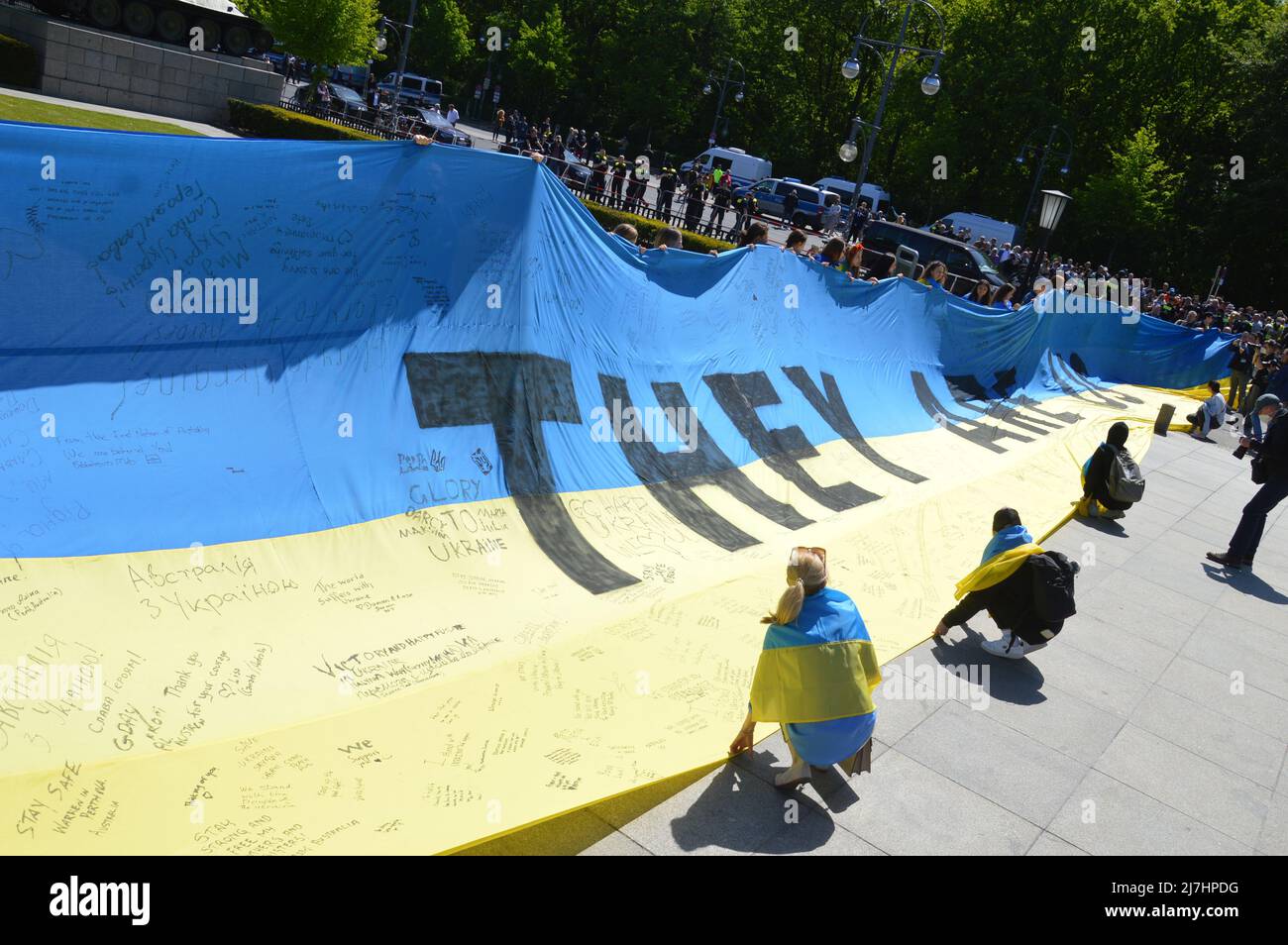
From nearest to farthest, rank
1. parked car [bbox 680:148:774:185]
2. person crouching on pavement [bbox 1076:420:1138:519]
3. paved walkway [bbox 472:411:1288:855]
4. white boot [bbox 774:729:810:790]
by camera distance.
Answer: paved walkway [bbox 472:411:1288:855] < white boot [bbox 774:729:810:790] < person crouching on pavement [bbox 1076:420:1138:519] < parked car [bbox 680:148:774:185]

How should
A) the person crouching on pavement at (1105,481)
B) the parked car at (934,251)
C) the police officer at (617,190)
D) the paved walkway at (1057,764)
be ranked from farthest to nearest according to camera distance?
the police officer at (617,190), the parked car at (934,251), the person crouching on pavement at (1105,481), the paved walkway at (1057,764)

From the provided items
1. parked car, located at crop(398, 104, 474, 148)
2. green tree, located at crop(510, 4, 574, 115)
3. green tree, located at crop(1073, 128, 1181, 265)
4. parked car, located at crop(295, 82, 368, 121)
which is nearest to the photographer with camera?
parked car, located at crop(398, 104, 474, 148)

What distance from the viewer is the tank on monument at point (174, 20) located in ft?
101

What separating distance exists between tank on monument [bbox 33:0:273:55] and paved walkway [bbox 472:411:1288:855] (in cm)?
3316

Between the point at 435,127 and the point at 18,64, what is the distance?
15.0 meters

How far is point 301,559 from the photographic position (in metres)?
6.23

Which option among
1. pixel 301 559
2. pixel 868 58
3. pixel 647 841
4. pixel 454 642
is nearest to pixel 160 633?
pixel 301 559

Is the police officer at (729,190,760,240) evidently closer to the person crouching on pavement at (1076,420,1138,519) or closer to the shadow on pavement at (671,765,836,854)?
the person crouching on pavement at (1076,420,1138,519)

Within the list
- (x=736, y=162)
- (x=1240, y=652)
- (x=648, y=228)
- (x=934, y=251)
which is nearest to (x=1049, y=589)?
(x=1240, y=652)

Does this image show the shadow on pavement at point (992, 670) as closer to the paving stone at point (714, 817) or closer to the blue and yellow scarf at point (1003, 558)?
the blue and yellow scarf at point (1003, 558)

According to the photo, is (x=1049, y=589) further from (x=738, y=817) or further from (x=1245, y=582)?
(x=1245, y=582)

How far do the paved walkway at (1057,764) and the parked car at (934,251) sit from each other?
57.3 ft

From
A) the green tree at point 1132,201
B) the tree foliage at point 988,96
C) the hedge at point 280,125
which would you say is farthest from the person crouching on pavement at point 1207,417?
the green tree at point 1132,201

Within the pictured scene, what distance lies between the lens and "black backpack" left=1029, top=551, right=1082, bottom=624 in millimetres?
7820
